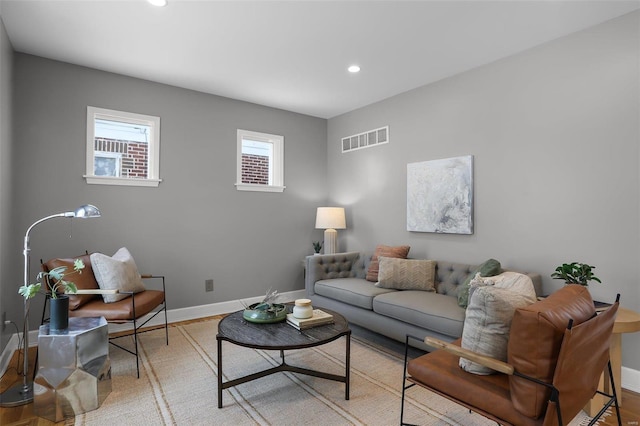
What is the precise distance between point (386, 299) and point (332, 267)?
114 centimetres

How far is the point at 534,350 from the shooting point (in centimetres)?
144

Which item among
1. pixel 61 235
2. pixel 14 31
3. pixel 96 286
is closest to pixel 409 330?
pixel 96 286

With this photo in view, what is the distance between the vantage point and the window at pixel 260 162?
476 cm

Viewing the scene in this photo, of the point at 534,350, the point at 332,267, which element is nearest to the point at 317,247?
the point at 332,267

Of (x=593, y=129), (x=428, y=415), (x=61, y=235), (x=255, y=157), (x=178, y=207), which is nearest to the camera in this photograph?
(x=428, y=415)

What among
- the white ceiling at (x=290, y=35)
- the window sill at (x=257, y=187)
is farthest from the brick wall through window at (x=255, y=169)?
the white ceiling at (x=290, y=35)

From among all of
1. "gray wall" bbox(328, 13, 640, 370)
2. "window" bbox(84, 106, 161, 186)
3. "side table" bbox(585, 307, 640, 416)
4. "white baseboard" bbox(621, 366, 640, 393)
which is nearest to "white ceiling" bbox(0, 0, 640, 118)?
"gray wall" bbox(328, 13, 640, 370)

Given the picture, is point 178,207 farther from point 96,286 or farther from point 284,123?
point 284,123

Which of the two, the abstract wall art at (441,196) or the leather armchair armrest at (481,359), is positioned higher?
the abstract wall art at (441,196)

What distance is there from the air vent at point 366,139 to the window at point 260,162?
0.97 m

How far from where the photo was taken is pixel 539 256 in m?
3.14

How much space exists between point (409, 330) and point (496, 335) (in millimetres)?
1438

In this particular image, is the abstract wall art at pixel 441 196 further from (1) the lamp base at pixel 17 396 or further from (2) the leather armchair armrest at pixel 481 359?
(1) the lamp base at pixel 17 396

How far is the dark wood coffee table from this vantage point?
7.36 feet
